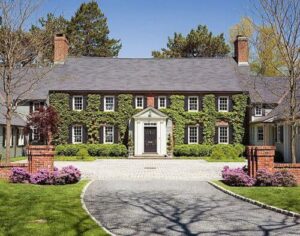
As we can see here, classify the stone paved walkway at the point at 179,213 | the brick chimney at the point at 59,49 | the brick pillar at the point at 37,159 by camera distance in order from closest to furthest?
the stone paved walkway at the point at 179,213 → the brick pillar at the point at 37,159 → the brick chimney at the point at 59,49

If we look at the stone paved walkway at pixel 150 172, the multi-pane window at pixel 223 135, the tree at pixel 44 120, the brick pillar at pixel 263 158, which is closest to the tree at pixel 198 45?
the multi-pane window at pixel 223 135

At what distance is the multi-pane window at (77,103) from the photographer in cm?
4088

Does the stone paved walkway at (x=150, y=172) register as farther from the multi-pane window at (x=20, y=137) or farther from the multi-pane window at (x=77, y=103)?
the multi-pane window at (x=77, y=103)

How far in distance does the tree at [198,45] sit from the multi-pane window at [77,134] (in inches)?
1201

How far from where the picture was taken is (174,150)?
128 ft

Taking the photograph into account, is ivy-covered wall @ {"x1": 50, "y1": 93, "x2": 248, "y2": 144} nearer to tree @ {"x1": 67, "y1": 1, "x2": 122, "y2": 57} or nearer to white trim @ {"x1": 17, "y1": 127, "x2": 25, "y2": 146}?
white trim @ {"x1": 17, "y1": 127, "x2": 25, "y2": 146}

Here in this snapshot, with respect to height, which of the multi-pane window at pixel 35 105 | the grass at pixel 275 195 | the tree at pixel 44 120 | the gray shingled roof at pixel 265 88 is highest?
the gray shingled roof at pixel 265 88

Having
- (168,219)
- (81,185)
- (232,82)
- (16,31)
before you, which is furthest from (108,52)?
(168,219)

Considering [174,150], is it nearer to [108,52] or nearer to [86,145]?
[86,145]

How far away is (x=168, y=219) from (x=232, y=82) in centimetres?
3271

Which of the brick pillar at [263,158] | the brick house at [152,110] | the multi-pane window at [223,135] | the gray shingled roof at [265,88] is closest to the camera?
the brick pillar at [263,158]

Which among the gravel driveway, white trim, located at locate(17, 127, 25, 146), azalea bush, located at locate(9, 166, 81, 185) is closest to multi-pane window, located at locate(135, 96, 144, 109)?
white trim, located at locate(17, 127, 25, 146)

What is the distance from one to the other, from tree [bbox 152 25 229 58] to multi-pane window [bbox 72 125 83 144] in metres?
30.5

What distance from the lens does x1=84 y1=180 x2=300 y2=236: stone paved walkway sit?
30.5ft
